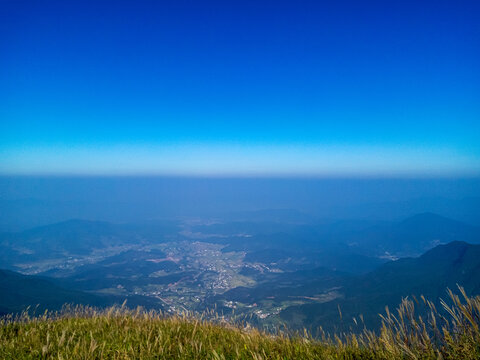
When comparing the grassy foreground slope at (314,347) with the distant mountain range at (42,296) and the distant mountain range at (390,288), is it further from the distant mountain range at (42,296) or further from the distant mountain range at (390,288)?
the distant mountain range at (42,296)

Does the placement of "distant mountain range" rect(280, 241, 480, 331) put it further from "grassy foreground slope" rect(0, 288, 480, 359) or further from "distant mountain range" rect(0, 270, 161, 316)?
"grassy foreground slope" rect(0, 288, 480, 359)

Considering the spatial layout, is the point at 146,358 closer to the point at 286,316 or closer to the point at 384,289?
the point at 286,316

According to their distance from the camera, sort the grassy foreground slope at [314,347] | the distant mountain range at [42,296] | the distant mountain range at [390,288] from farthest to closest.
Answer: the distant mountain range at [42,296], the distant mountain range at [390,288], the grassy foreground slope at [314,347]

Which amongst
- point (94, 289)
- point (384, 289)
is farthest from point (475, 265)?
point (94, 289)

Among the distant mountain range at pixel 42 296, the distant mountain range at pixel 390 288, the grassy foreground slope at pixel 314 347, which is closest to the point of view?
the grassy foreground slope at pixel 314 347

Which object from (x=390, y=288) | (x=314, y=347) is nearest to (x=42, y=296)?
(x=314, y=347)

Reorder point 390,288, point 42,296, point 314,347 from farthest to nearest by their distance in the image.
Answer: point 390,288
point 42,296
point 314,347

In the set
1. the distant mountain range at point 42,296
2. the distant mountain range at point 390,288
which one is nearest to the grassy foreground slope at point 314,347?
the distant mountain range at point 390,288

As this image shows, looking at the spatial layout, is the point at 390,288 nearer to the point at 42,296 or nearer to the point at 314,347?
the point at 314,347

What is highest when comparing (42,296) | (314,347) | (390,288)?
(314,347)

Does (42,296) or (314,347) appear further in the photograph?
(42,296)

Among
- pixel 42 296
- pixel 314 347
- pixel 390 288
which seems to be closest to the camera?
pixel 314 347
